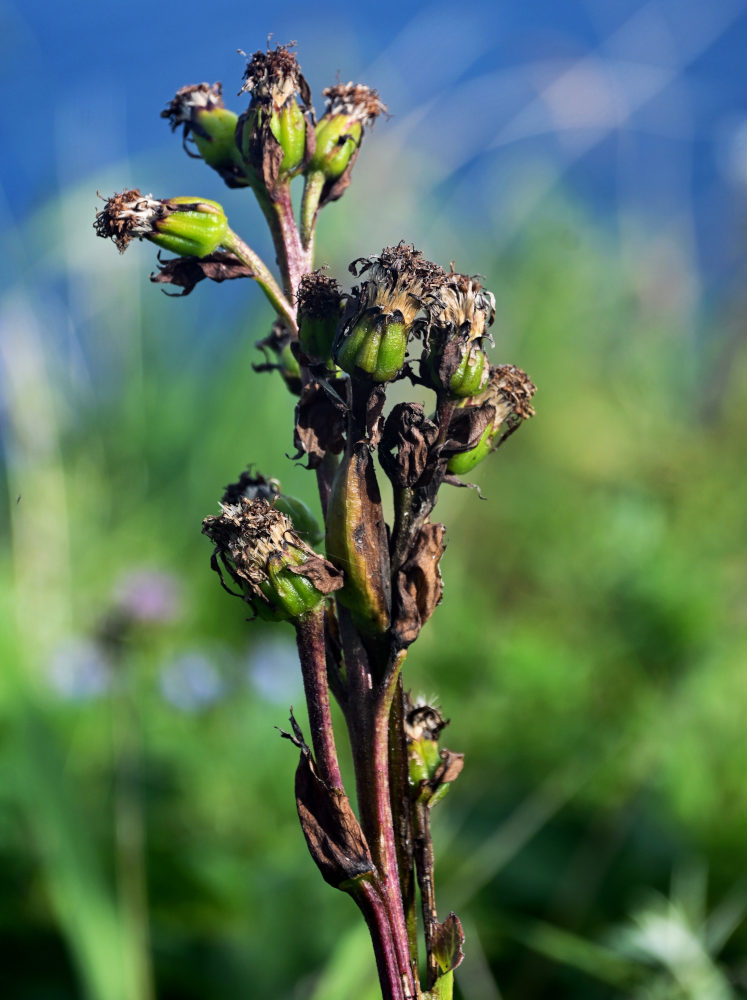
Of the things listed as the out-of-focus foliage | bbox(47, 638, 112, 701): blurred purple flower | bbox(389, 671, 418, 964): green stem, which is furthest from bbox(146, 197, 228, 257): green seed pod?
bbox(47, 638, 112, 701): blurred purple flower

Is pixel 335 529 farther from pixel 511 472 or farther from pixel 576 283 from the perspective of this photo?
pixel 576 283

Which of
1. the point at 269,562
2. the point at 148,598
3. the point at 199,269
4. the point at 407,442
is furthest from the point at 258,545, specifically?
the point at 148,598

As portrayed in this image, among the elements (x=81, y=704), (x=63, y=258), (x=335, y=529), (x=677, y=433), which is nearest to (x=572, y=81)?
(x=677, y=433)

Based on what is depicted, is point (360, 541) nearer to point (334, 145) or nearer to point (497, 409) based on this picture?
point (497, 409)

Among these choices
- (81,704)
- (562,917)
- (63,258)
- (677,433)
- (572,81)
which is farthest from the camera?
(572,81)

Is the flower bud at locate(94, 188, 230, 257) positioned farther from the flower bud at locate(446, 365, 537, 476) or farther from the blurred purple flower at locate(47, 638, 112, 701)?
the blurred purple flower at locate(47, 638, 112, 701)

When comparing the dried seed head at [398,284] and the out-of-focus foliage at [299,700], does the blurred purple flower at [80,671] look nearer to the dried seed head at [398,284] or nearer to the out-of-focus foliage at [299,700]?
the out-of-focus foliage at [299,700]
